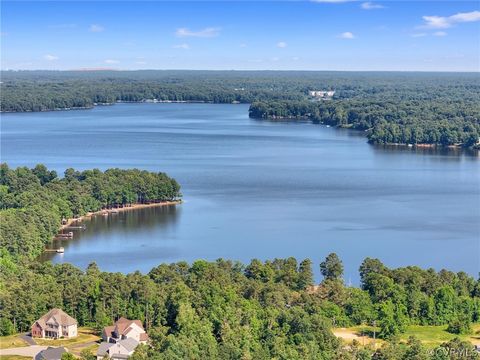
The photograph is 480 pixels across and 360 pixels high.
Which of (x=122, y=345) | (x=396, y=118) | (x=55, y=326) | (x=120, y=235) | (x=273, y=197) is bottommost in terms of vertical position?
(x=120, y=235)

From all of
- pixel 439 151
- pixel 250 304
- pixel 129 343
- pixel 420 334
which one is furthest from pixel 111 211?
pixel 439 151

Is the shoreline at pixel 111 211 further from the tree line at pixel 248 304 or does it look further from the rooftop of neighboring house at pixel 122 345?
the rooftop of neighboring house at pixel 122 345

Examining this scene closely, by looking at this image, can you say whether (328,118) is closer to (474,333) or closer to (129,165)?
(129,165)

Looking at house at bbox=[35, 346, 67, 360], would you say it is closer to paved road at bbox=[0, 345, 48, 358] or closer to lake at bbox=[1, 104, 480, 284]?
paved road at bbox=[0, 345, 48, 358]

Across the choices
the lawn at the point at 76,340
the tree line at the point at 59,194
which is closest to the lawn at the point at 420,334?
the lawn at the point at 76,340

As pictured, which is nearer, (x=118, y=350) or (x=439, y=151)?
(x=118, y=350)

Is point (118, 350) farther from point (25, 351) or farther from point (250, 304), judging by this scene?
point (250, 304)
